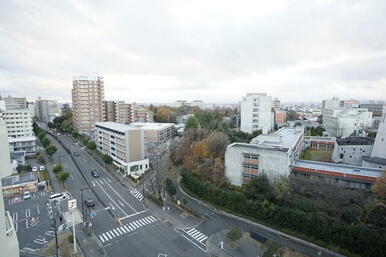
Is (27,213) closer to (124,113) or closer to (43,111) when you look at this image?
(124,113)

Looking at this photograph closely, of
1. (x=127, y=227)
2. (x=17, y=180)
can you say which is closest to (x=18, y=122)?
(x=17, y=180)

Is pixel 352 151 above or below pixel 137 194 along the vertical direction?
above

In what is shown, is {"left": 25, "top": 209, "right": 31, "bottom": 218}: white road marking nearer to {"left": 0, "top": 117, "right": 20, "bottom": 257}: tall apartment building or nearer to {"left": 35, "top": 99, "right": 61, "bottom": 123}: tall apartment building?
{"left": 0, "top": 117, "right": 20, "bottom": 257}: tall apartment building

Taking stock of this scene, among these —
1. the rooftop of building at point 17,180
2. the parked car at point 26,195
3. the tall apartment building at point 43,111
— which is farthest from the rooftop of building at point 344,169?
the tall apartment building at point 43,111

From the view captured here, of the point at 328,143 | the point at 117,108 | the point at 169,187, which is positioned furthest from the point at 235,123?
the point at 169,187

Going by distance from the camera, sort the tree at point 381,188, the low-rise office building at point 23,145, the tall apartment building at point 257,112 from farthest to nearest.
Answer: the tall apartment building at point 257,112 < the low-rise office building at point 23,145 < the tree at point 381,188

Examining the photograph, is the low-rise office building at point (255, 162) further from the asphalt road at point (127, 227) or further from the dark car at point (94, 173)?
the dark car at point (94, 173)

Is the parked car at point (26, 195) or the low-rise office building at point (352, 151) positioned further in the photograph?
the low-rise office building at point (352, 151)

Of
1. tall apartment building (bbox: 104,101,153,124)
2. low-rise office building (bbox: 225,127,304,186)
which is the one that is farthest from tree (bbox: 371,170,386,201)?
tall apartment building (bbox: 104,101,153,124)
